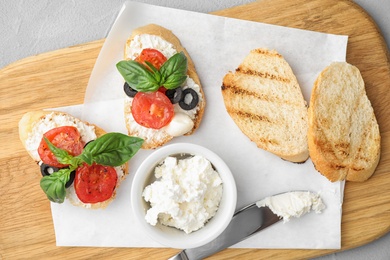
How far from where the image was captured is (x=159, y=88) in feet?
10.2

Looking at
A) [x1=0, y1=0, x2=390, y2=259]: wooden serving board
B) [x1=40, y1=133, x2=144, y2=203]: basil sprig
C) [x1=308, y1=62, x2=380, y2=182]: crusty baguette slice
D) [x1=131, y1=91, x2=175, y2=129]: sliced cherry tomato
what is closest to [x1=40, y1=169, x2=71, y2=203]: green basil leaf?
[x1=40, y1=133, x2=144, y2=203]: basil sprig

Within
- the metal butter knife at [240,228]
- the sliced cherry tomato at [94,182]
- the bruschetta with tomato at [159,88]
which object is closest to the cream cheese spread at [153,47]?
the bruschetta with tomato at [159,88]

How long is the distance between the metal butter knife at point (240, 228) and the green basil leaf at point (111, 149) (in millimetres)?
662

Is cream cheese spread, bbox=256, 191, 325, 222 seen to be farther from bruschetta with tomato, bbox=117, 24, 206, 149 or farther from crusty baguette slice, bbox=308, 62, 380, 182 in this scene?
bruschetta with tomato, bbox=117, 24, 206, 149

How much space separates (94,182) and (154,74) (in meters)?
0.68

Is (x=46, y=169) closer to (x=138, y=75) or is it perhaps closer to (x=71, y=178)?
(x=71, y=178)

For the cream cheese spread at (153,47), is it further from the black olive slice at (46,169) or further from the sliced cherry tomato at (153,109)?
the black olive slice at (46,169)

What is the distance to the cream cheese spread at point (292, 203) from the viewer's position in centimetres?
315

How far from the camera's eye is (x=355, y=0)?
3.37m

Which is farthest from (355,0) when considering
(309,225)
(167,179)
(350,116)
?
(167,179)

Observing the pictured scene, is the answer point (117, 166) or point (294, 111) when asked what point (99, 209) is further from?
point (294, 111)

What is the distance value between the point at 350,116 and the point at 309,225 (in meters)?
0.67

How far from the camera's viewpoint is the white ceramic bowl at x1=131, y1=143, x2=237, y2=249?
2969mm

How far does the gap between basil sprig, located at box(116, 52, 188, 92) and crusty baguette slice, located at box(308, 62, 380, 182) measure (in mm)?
767
